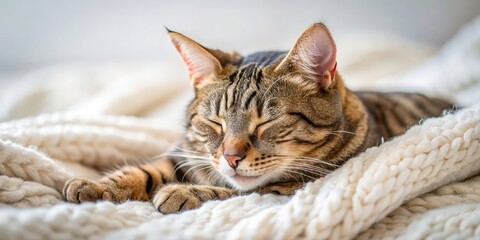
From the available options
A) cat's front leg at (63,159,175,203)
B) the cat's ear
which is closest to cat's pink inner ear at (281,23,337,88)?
the cat's ear

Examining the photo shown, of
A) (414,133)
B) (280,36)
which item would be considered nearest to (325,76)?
(414,133)

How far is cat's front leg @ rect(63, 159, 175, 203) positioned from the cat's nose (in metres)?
0.25

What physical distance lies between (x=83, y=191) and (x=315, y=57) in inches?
22.5

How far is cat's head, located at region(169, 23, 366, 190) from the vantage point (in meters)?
0.99

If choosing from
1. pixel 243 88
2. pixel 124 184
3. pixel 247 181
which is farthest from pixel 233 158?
pixel 124 184

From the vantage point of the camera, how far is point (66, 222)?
0.70m

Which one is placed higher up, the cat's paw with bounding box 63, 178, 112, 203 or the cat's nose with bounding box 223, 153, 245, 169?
the cat's nose with bounding box 223, 153, 245, 169

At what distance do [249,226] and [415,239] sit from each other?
0.27 metres

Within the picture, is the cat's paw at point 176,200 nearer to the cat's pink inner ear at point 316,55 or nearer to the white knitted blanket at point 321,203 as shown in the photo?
the white knitted blanket at point 321,203

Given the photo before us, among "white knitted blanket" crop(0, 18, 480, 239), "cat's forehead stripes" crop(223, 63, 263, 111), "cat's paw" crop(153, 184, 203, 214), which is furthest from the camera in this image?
"cat's forehead stripes" crop(223, 63, 263, 111)

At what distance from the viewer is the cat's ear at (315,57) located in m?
0.99

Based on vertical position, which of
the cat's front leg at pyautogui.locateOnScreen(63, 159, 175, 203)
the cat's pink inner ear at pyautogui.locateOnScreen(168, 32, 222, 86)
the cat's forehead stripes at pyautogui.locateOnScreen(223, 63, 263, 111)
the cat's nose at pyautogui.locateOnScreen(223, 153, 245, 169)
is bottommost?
the cat's front leg at pyautogui.locateOnScreen(63, 159, 175, 203)

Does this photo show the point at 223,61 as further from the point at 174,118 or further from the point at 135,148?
the point at 174,118

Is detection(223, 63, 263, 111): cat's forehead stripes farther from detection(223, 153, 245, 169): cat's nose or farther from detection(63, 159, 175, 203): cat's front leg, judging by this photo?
detection(63, 159, 175, 203): cat's front leg
